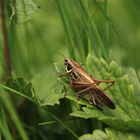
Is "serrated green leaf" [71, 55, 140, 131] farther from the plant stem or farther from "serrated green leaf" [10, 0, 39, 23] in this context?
the plant stem

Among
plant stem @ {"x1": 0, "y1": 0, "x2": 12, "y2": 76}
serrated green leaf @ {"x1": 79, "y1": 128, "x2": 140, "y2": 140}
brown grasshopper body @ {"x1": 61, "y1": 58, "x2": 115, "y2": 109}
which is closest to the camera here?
serrated green leaf @ {"x1": 79, "y1": 128, "x2": 140, "y2": 140}

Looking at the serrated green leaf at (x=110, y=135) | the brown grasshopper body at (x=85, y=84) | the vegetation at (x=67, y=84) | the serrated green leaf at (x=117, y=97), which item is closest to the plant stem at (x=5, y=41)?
the vegetation at (x=67, y=84)

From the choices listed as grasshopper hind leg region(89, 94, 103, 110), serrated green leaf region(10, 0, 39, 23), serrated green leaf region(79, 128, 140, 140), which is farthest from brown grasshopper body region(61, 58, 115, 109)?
serrated green leaf region(10, 0, 39, 23)

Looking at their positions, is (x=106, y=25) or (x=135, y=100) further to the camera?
(x=106, y=25)

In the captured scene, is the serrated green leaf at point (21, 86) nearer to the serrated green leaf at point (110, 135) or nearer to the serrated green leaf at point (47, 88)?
the serrated green leaf at point (47, 88)

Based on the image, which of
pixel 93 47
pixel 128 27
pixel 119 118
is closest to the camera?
pixel 119 118

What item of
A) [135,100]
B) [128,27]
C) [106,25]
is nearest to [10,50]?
[106,25]

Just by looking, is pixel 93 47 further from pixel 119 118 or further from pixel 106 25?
pixel 119 118
